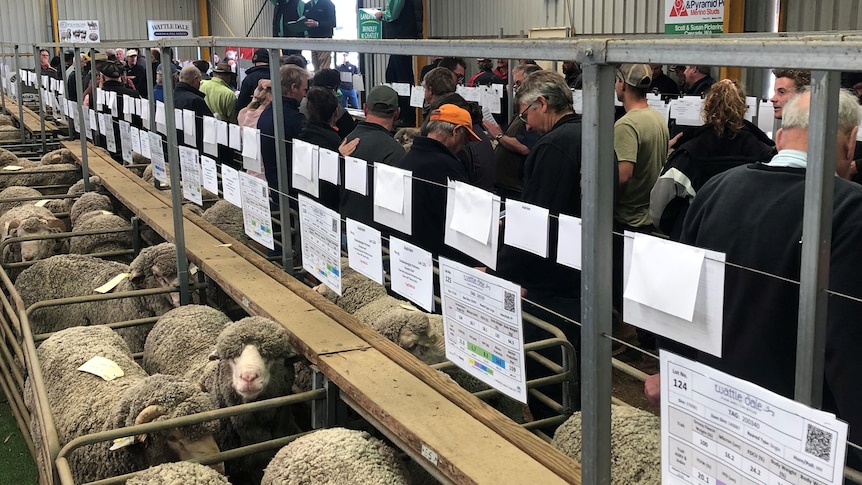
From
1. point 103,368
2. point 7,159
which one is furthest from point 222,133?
point 7,159

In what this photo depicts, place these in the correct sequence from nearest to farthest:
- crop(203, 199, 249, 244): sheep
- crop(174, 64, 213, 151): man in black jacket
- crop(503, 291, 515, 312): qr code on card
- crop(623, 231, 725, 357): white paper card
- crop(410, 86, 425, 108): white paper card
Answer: crop(623, 231, 725, 357): white paper card < crop(503, 291, 515, 312): qr code on card < crop(203, 199, 249, 244): sheep < crop(174, 64, 213, 151): man in black jacket < crop(410, 86, 425, 108): white paper card

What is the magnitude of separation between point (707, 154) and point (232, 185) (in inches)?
82.7

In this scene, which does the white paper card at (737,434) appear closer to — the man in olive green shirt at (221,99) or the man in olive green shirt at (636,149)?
the man in olive green shirt at (636,149)

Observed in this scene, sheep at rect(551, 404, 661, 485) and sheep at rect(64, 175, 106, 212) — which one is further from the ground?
sheep at rect(64, 175, 106, 212)

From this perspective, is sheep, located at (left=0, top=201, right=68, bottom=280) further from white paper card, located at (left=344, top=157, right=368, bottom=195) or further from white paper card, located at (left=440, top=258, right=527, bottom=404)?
white paper card, located at (left=440, top=258, right=527, bottom=404)

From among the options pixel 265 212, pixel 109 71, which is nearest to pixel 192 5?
pixel 109 71

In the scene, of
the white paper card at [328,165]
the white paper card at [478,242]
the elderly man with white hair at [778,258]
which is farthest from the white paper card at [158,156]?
the elderly man with white hair at [778,258]

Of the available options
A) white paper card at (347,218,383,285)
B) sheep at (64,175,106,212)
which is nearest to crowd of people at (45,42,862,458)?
white paper card at (347,218,383,285)

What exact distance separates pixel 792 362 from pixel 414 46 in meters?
1.09

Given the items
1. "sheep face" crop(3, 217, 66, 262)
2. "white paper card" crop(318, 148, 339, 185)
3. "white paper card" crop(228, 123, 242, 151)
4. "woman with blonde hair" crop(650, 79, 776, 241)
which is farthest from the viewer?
"sheep face" crop(3, 217, 66, 262)

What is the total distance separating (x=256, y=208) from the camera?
10.0 ft

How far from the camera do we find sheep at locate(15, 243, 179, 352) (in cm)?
360

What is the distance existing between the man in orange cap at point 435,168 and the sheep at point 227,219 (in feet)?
5.25

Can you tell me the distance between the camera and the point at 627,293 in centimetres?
128
